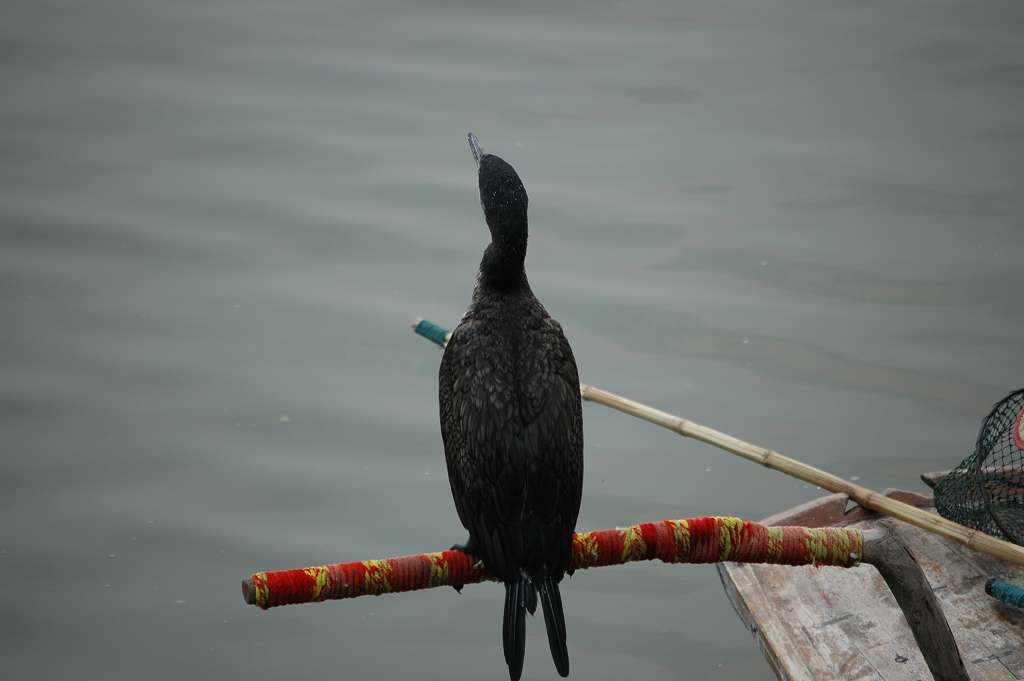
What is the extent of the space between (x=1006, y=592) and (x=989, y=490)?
2.36ft

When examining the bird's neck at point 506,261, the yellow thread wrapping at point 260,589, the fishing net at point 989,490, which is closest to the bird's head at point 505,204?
the bird's neck at point 506,261

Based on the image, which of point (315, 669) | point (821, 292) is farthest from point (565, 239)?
point (315, 669)

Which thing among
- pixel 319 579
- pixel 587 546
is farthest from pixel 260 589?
pixel 587 546

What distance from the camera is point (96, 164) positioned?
671 centimetres

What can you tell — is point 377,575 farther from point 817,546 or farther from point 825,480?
point 825,480

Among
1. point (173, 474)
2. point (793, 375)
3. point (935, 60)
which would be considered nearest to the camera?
point (173, 474)

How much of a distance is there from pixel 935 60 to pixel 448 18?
3102 millimetres

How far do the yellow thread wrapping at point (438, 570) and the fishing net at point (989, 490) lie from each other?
5.02 ft

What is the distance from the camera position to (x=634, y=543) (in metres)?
2.51

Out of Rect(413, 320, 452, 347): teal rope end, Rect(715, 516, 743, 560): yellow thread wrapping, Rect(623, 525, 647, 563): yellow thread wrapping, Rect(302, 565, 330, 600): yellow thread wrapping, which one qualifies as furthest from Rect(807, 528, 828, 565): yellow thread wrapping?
Rect(413, 320, 452, 347): teal rope end

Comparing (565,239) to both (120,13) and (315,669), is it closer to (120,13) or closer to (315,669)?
(315,669)

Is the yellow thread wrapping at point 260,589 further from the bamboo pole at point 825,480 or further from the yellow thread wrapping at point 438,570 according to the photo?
the bamboo pole at point 825,480

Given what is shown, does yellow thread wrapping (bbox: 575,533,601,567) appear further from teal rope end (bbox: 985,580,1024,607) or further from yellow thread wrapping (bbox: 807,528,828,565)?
teal rope end (bbox: 985,580,1024,607)

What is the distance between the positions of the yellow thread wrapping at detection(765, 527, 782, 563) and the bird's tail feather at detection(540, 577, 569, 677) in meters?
0.45
